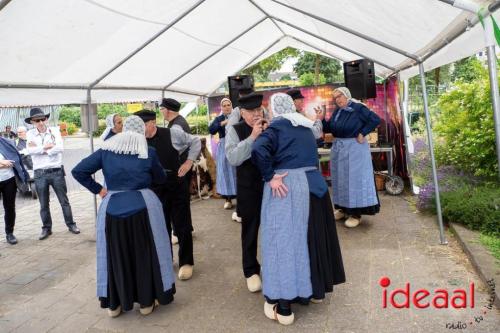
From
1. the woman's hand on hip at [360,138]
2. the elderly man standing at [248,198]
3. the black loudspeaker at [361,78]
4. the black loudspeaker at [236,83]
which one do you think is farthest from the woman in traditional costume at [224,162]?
the elderly man standing at [248,198]

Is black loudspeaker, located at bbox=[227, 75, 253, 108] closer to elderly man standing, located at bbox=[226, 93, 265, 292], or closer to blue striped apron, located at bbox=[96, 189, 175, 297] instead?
elderly man standing, located at bbox=[226, 93, 265, 292]

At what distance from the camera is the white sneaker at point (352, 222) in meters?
5.16

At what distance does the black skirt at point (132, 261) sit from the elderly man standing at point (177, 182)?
774 mm

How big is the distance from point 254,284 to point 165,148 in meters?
1.49

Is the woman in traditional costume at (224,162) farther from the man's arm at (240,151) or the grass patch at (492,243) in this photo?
the grass patch at (492,243)

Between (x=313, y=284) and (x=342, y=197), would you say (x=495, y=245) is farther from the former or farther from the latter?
(x=313, y=284)

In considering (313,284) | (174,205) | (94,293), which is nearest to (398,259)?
(313,284)

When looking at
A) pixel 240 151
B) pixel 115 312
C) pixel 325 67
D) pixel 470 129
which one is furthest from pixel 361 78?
pixel 325 67

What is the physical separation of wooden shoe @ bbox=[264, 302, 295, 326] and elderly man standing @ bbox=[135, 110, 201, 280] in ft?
3.67

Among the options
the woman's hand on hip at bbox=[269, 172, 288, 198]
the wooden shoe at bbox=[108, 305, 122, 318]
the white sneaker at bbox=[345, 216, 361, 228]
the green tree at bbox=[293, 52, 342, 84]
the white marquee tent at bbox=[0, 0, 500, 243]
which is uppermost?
the green tree at bbox=[293, 52, 342, 84]

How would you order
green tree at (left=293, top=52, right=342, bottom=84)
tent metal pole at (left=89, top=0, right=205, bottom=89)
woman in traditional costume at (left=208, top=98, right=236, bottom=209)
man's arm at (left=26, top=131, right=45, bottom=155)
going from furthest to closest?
green tree at (left=293, top=52, right=342, bottom=84)
woman in traditional costume at (left=208, top=98, right=236, bottom=209)
man's arm at (left=26, top=131, right=45, bottom=155)
tent metal pole at (left=89, top=0, right=205, bottom=89)

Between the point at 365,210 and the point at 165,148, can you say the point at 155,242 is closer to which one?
the point at 165,148

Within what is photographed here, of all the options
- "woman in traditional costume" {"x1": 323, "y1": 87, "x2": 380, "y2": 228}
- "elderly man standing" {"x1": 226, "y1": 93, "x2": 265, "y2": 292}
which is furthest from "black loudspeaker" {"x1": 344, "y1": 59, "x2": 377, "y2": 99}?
"elderly man standing" {"x1": 226, "y1": 93, "x2": 265, "y2": 292}

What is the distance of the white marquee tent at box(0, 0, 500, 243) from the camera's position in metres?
3.01
